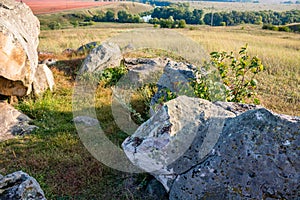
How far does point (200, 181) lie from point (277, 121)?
3.78ft

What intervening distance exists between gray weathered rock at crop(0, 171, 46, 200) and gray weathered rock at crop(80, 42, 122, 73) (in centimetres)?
692

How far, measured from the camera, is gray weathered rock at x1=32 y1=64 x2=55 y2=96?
8641 mm

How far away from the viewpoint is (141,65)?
10.6 metres

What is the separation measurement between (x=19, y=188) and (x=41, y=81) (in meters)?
5.88

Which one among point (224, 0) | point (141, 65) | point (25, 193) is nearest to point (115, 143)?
point (25, 193)

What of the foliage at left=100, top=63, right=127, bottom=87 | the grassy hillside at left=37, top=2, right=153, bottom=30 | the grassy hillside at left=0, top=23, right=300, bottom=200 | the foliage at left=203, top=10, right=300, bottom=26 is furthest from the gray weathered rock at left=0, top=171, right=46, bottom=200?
the foliage at left=203, top=10, right=300, bottom=26

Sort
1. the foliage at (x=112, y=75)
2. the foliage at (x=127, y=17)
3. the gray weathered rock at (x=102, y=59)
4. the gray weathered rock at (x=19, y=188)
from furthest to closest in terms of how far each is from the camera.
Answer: the foliage at (x=127, y=17), the gray weathered rock at (x=102, y=59), the foliage at (x=112, y=75), the gray weathered rock at (x=19, y=188)

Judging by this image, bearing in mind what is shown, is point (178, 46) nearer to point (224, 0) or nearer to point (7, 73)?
point (7, 73)

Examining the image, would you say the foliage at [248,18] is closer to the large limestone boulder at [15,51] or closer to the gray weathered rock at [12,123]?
the large limestone boulder at [15,51]

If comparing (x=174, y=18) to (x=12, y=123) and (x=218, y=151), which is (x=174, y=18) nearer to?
(x=12, y=123)

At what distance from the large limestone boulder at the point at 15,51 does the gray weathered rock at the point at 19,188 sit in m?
3.83

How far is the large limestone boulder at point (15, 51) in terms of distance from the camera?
267 inches

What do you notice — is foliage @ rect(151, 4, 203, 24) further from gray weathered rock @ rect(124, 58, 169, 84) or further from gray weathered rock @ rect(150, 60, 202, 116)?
gray weathered rock @ rect(150, 60, 202, 116)

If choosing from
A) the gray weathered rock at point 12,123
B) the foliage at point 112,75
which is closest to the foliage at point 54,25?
Result: the foliage at point 112,75
